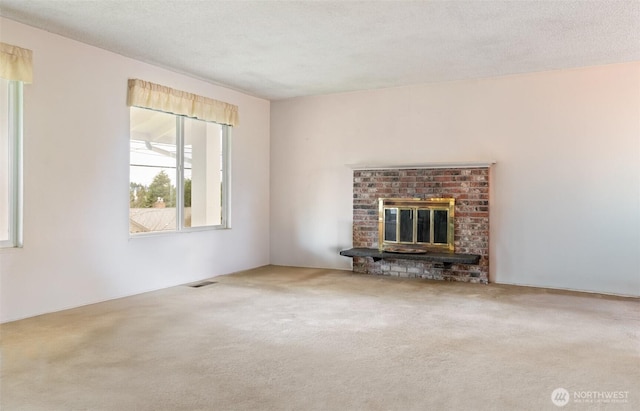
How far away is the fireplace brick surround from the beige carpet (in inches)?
38.6

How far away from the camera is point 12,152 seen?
386 cm

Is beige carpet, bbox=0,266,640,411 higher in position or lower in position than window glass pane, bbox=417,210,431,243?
lower

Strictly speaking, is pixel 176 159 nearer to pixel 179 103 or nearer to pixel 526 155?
pixel 179 103

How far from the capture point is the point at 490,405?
2.24 metres

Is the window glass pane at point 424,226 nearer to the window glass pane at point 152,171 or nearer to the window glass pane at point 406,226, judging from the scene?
the window glass pane at point 406,226

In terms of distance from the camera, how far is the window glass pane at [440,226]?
576cm

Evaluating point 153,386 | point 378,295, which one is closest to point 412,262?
point 378,295

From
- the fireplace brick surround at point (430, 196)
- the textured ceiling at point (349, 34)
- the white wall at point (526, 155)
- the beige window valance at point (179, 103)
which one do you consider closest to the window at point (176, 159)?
the beige window valance at point (179, 103)

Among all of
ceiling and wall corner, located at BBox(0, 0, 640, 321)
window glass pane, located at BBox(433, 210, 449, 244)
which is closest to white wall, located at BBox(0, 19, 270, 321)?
ceiling and wall corner, located at BBox(0, 0, 640, 321)

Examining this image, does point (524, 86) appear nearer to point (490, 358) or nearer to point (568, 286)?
point (568, 286)

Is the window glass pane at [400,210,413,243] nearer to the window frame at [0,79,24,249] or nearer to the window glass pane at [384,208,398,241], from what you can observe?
the window glass pane at [384,208,398,241]

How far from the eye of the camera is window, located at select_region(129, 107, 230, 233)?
4996mm

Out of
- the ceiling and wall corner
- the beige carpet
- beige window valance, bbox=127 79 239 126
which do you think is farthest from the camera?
beige window valance, bbox=127 79 239 126

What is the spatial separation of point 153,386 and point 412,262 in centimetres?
407
